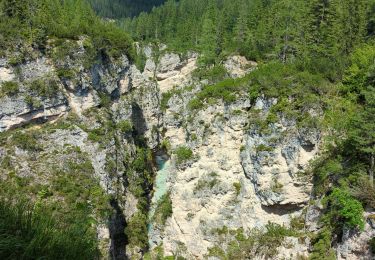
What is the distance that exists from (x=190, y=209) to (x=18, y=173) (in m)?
19.0

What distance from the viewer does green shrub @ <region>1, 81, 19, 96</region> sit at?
126 ft

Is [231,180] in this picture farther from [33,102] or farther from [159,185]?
[33,102]

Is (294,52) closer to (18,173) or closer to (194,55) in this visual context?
(194,55)

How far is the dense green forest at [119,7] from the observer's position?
442 feet

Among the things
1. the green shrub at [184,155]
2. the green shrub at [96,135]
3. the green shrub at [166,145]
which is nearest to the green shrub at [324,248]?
the green shrub at [184,155]

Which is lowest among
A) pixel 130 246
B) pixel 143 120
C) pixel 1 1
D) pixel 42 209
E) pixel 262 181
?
pixel 130 246

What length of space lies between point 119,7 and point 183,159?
11620 cm

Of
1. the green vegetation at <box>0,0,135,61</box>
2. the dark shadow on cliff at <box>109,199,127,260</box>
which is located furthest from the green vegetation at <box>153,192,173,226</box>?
the green vegetation at <box>0,0,135,61</box>

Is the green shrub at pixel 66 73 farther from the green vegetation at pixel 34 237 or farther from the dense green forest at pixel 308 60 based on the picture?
the green vegetation at pixel 34 237

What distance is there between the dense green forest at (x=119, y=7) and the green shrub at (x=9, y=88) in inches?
3943

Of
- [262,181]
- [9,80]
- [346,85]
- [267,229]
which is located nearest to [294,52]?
[346,85]

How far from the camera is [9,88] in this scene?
126ft

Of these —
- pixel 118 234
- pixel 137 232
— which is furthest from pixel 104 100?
pixel 137 232

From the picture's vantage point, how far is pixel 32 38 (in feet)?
132
